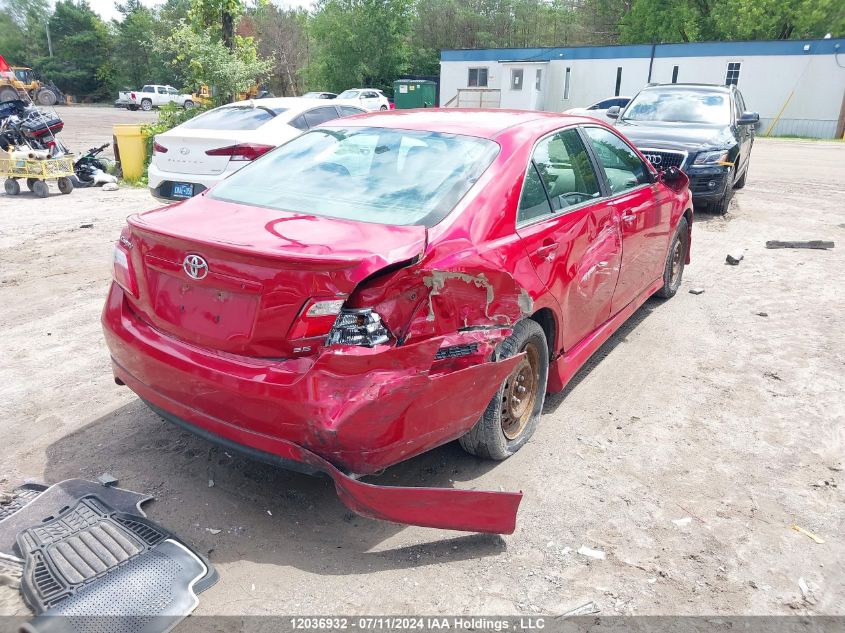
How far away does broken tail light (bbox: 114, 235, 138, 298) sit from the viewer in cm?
305

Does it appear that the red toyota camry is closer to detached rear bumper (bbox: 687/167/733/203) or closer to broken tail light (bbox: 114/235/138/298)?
broken tail light (bbox: 114/235/138/298)

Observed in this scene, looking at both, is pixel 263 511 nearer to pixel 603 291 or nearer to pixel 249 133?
pixel 603 291

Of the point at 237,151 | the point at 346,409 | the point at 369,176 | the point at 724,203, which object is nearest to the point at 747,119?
the point at 724,203

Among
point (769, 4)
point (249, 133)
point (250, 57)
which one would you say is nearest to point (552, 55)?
point (769, 4)

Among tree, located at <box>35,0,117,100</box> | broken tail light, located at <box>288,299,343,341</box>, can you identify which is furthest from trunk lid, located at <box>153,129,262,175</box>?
tree, located at <box>35,0,117,100</box>

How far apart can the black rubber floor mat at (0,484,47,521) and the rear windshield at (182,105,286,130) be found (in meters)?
6.93

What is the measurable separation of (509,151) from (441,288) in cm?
106

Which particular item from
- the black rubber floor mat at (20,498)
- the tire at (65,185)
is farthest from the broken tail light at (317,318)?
the tire at (65,185)

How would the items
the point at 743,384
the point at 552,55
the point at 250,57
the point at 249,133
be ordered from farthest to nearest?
the point at 552,55
the point at 250,57
the point at 249,133
the point at 743,384

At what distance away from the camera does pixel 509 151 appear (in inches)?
133

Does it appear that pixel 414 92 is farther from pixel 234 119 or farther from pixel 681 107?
pixel 234 119

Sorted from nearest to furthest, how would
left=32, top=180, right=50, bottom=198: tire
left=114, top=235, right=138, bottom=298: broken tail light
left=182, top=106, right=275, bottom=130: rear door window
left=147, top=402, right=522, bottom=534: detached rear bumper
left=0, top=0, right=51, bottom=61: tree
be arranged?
left=147, top=402, right=522, bottom=534: detached rear bumper < left=114, top=235, right=138, bottom=298: broken tail light < left=182, top=106, right=275, bottom=130: rear door window < left=32, top=180, right=50, bottom=198: tire < left=0, top=0, right=51, bottom=61: tree

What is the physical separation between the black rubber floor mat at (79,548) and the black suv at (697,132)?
8561mm

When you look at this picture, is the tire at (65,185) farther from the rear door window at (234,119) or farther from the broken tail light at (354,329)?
the broken tail light at (354,329)
